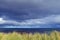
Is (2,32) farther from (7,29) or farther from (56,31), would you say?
(56,31)

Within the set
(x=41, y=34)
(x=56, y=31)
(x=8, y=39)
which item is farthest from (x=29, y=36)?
(x=56, y=31)

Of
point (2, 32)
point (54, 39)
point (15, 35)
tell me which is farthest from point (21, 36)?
point (54, 39)

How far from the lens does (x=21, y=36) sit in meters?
1.92

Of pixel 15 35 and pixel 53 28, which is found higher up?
pixel 53 28

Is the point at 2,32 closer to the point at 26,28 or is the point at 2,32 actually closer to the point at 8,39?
the point at 8,39

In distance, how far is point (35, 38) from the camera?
188cm

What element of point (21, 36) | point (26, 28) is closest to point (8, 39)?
point (21, 36)

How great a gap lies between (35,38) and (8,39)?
0.45 meters

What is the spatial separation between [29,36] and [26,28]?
0.15 metres

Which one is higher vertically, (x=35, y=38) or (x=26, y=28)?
(x=26, y=28)

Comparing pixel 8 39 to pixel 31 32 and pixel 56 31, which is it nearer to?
pixel 31 32

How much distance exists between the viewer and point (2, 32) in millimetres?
1961

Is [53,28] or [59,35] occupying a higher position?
[53,28]

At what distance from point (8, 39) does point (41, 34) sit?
1.85 ft
